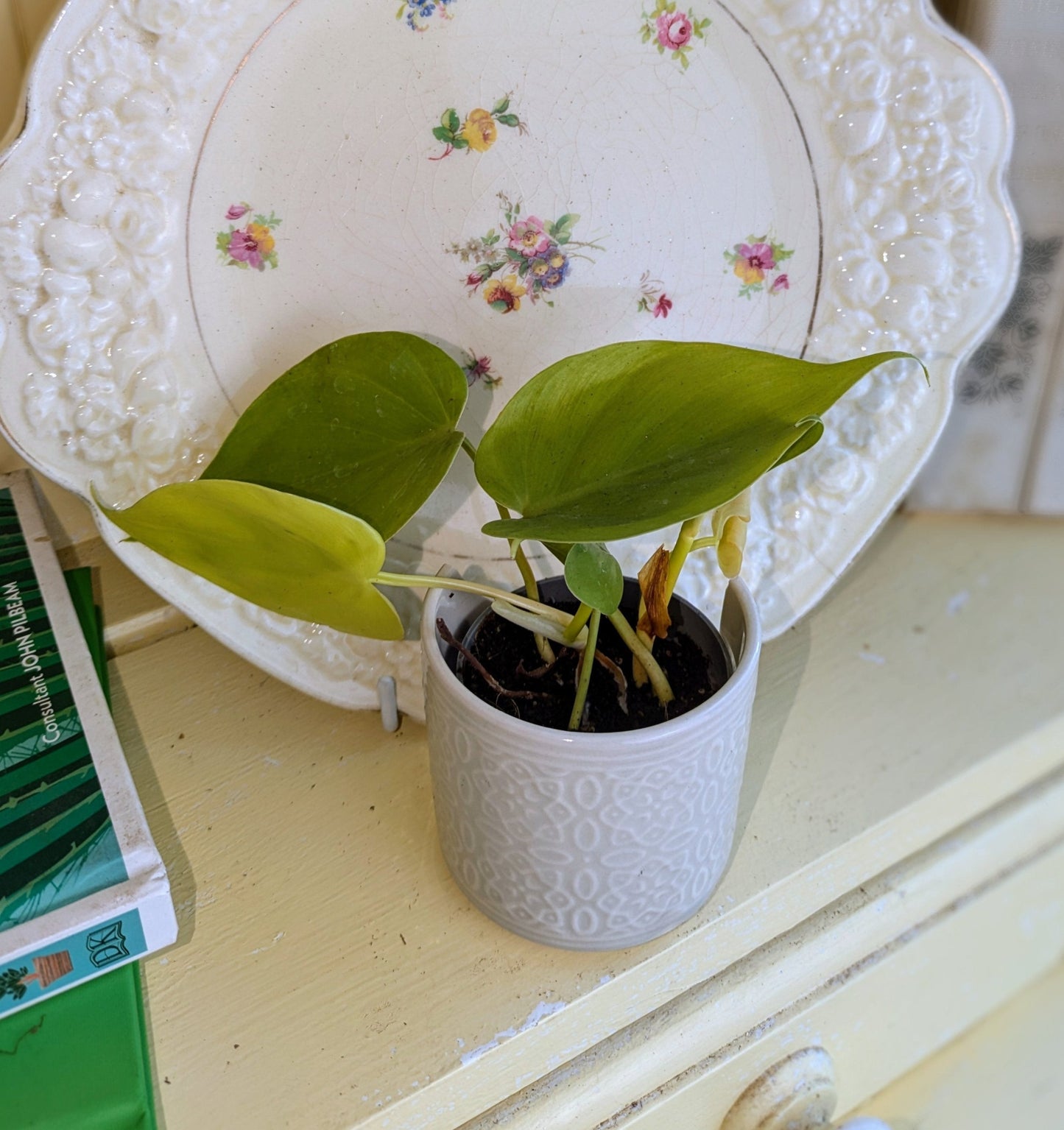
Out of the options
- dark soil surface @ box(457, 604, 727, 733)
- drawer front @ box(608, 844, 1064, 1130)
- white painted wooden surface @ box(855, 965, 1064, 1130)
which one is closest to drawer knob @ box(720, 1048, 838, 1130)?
drawer front @ box(608, 844, 1064, 1130)

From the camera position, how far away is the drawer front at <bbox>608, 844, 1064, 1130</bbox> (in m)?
0.49

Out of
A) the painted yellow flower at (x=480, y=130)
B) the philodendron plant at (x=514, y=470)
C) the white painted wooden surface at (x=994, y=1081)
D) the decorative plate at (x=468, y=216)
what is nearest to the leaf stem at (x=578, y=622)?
the philodendron plant at (x=514, y=470)

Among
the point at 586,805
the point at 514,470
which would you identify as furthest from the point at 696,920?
the point at 514,470

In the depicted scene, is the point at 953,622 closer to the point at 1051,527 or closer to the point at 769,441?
the point at 1051,527

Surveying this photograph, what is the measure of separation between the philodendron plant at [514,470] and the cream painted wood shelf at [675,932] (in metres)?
0.12

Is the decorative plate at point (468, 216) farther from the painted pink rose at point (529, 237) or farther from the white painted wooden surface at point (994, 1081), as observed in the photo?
the white painted wooden surface at point (994, 1081)

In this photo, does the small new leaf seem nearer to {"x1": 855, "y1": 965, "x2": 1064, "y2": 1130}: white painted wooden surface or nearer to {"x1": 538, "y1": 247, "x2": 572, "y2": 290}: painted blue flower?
{"x1": 538, "y1": 247, "x2": 572, "y2": 290}: painted blue flower

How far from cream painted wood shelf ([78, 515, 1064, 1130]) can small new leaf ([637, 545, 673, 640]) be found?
5.2 inches

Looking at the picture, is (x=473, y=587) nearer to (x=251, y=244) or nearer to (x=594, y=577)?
(x=594, y=577)

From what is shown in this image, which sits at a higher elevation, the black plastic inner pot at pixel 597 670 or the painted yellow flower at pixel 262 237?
the painted yellow flower at pixel 262 237

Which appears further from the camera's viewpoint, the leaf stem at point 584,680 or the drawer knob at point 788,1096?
the drawer knob at point 788,1096

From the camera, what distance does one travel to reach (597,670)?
0.43 meters

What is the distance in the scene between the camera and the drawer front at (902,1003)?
0.49 metres

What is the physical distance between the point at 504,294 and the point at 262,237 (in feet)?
0.36
